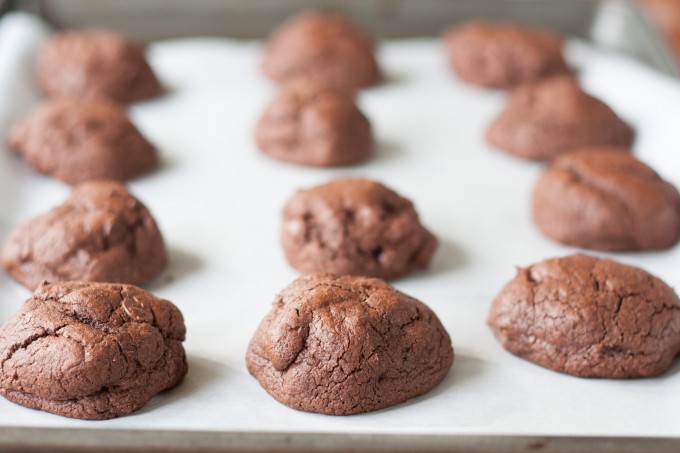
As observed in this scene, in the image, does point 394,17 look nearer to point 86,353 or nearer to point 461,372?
point 461,372

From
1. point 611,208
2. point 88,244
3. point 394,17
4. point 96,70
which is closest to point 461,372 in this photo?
point 611,208

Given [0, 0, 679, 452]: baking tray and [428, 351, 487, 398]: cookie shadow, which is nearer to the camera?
[428, 351, 487, 398]: cookie shadow

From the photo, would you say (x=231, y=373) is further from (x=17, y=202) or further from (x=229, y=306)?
(x=17, y=202)

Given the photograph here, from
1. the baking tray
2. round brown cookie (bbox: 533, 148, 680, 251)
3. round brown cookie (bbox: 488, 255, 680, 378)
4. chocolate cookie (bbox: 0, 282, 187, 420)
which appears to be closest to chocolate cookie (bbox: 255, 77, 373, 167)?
the baking tray

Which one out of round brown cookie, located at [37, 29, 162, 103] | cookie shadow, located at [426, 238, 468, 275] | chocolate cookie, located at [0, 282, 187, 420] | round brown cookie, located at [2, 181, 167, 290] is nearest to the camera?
chocolate cookie, located at [0, 282, 187, 420]

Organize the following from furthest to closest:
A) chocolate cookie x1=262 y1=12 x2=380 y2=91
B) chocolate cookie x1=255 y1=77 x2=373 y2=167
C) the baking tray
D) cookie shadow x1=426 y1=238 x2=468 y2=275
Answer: the baking tray < chocolate cookie x1=262 y1=12 x2=380 y2=91 < chocolate cookie x1=255 y1=77 x2=373 y2=167 < cookie shadow x1=426 y1=238 x2=468 y2=275

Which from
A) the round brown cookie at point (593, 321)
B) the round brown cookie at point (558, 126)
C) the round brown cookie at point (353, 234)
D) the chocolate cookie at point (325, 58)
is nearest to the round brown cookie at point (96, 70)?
the chocolate cookie at point (325, 58)

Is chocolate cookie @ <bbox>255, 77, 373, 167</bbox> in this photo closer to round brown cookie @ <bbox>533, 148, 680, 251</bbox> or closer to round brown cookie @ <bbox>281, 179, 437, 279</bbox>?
round brown cookie @ <bbox>281, 179, 437, 279</bbox>
